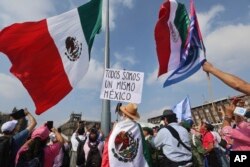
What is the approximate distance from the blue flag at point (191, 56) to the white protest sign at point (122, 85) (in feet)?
1.91

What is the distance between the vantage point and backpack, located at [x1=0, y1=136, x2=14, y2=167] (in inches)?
205

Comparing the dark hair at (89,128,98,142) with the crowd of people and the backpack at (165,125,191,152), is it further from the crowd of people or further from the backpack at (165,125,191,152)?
the backpack at (165,125,191,152)

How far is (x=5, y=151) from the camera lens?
17.2 feet

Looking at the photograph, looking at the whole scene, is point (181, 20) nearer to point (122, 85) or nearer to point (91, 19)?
point (122, 85)

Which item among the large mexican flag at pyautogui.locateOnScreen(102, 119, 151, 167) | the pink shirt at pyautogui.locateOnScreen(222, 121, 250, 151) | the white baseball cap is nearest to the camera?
the pink shirt at pyautogui.locateOnScreen(222, 121, 250, 151)

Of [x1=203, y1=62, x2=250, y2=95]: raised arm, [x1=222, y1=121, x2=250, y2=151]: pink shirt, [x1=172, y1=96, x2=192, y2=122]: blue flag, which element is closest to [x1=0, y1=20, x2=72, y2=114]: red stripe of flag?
[x1=222, y1=121, x2=250, y2=151]: pink shirt

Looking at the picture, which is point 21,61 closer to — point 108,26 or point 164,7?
point 164,7

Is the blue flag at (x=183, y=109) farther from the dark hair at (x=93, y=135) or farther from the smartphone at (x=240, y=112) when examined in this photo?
the smartphone at (x=240, y=112)

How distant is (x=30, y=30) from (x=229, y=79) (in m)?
6.18

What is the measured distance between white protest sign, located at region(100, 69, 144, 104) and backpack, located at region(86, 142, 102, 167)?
205 centimetres

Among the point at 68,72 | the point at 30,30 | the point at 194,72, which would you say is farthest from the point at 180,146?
the point at 30,30

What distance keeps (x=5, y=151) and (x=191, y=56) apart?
3468 millimetres

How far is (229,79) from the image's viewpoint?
273 cm

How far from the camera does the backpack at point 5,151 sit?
17.1 ft
